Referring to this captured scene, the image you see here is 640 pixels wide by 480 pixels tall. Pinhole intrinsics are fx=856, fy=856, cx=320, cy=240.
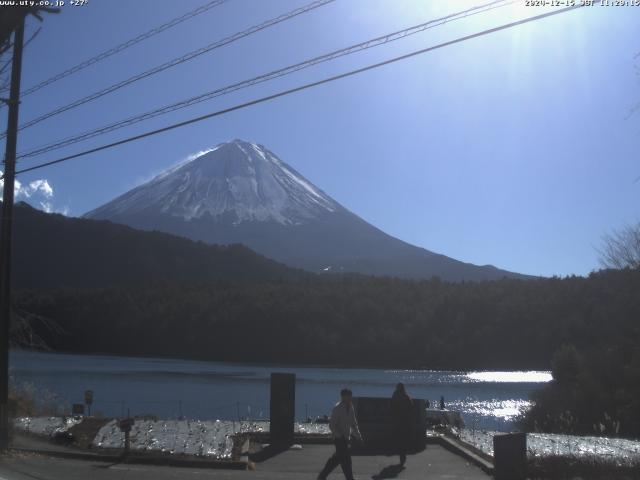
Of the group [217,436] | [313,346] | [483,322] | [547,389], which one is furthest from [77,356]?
[217,436]

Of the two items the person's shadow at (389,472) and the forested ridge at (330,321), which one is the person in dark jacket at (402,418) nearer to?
the person's shadow at (389,472)

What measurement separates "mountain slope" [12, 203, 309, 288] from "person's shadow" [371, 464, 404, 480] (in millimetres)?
99073

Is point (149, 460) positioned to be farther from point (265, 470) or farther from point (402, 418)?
point (402, 418)

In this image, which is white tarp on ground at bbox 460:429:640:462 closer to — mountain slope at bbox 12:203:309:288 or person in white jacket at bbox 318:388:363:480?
person in white jacket at bbox 318:388:363:480

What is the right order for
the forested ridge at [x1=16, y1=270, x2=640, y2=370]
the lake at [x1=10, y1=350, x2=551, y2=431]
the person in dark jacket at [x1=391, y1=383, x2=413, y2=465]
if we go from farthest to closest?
the forested ridge at [x1=16, y1=270, x2=640, y2=370] → the lake at [x1=10, y1=350, x2=551, y2=431] → the person in dark jacket at [x1=391, y1=383, x2=413, y2=465]

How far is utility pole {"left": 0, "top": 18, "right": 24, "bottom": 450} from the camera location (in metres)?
16.0

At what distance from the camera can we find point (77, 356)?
3378 inches

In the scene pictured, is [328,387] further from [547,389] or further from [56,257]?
[56,257]

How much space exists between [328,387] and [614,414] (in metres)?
28.9

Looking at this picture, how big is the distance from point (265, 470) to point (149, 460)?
1.94m

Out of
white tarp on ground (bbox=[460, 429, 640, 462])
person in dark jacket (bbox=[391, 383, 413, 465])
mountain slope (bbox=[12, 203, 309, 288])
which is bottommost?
white tarp on ground (bbox=[460, 429, 640, 462])

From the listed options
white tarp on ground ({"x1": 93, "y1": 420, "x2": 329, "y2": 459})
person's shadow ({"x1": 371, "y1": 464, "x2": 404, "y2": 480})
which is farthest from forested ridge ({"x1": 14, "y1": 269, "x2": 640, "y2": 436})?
person's shadow ({"x1": 371, "y1": 464, "x2": 404, "y2": 480})

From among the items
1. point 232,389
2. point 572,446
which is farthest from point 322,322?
point 572,446

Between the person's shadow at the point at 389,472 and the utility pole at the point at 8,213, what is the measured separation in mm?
7122
